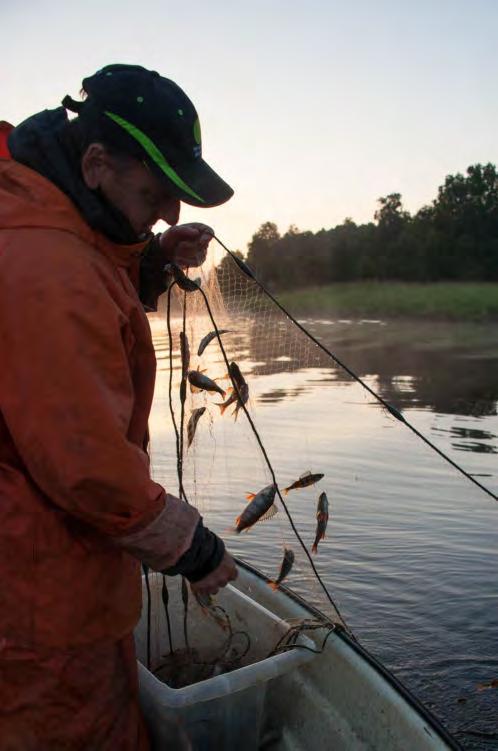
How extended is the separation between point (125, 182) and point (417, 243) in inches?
1855

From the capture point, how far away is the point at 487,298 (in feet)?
112

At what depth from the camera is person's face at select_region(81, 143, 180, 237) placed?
2336mm

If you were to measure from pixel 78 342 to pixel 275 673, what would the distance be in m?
1.73

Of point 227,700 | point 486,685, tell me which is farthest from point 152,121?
point 486,685

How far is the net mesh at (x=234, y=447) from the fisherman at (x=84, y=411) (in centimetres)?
120

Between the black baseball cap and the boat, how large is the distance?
6.14 feet

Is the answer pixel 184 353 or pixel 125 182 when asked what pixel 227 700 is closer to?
pixel 184 353

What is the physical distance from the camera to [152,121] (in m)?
2.33

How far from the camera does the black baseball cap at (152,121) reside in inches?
91.2

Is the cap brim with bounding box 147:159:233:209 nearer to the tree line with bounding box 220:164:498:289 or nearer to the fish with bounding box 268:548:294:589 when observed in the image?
the fish with bounding box 268:548:294:589

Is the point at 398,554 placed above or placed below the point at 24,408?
below

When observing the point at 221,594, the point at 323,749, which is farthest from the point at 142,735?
the point at 221,594

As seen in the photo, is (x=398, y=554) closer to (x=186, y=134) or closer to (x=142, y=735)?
(x=142, y=735)

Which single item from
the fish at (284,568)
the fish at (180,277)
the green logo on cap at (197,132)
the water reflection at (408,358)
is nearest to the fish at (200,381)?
the fish at (180,277)
